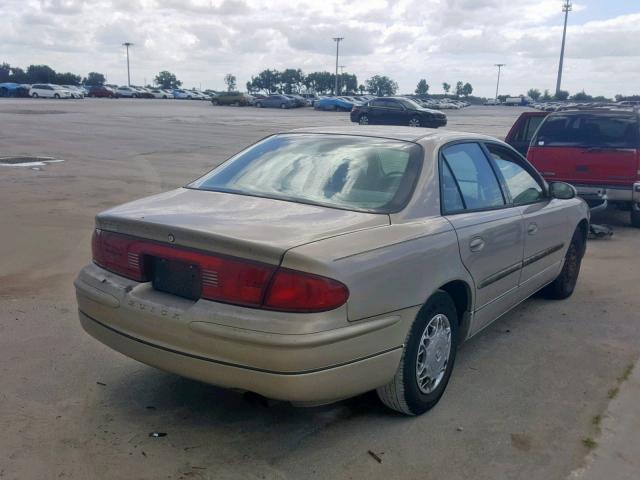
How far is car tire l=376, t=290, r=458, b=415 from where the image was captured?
3529 mm

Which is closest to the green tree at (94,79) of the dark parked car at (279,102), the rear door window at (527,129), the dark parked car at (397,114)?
the dark parked car at (279,102)

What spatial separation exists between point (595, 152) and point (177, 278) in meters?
7.75

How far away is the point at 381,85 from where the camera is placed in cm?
13838

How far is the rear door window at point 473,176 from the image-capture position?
13.9 feet

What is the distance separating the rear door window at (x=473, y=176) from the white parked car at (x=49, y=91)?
6926 centimetres

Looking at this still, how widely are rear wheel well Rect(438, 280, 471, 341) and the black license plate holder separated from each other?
152 centimetres

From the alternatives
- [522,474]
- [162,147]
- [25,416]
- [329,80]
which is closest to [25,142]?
[162,147]

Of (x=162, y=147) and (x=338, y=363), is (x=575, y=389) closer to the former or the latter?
(x=338, y=363)

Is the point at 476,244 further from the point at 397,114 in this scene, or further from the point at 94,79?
the point at 94,79

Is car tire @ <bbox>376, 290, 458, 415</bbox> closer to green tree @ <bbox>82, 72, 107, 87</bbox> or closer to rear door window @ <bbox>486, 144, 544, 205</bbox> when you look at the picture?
rear door window @ <bbox>486, 144, 544, 205</bbox>

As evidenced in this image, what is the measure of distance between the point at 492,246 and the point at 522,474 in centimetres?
152

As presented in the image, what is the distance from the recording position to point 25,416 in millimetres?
3596

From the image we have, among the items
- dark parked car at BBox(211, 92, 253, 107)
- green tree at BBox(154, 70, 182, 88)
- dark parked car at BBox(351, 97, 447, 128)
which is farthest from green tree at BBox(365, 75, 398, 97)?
dark parked car at BBox(351, 97, 447, 128)

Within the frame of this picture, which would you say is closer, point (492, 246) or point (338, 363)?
point (338, 363)
